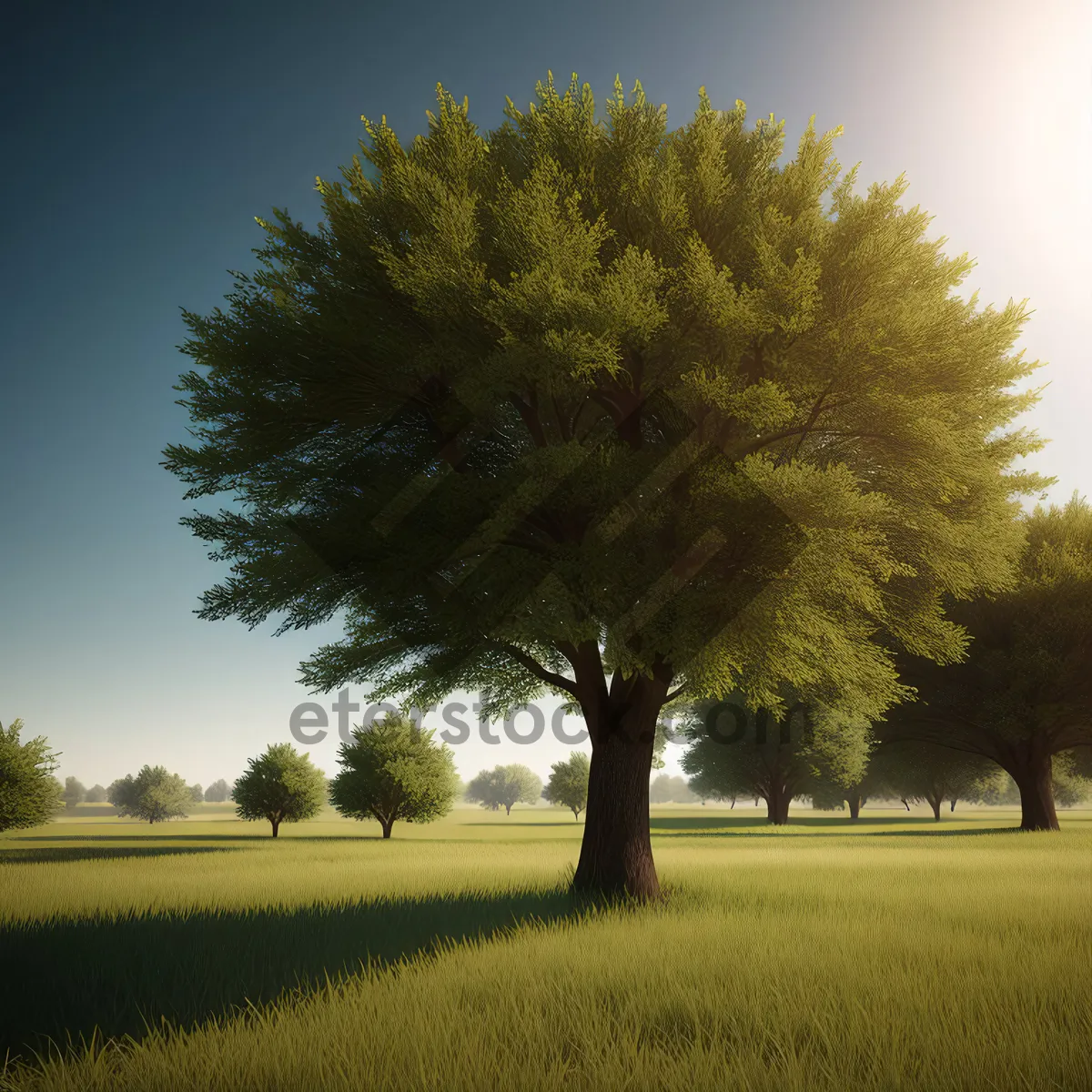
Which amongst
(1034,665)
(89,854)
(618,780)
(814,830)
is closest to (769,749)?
(814,830)

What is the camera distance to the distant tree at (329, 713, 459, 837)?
3731 cm

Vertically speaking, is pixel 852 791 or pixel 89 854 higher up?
pixel 89 854

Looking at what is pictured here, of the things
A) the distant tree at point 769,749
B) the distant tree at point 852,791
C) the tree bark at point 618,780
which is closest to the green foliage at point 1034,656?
the distant tree at point 769,749

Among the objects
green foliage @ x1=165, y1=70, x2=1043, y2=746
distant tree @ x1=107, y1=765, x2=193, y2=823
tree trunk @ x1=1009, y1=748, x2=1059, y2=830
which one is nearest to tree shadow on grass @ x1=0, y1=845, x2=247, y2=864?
green foliage @ x1=165, y1=70, x2=1043, y2=746

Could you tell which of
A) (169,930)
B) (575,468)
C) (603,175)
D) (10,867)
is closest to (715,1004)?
(575,468)

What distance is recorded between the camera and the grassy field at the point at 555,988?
15.7ft

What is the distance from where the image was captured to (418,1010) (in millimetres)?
5777

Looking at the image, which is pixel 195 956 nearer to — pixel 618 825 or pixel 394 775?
pixel 618 825

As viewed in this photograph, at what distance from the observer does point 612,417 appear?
1281 cm

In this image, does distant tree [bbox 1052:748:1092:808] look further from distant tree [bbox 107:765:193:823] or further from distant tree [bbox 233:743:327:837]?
distant tree [bbox 107:765:193:823]

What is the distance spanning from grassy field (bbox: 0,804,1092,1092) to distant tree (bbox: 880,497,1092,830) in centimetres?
1777

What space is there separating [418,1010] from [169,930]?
A: 20.3ft

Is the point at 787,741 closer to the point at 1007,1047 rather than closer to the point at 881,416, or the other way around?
the point at 881,416

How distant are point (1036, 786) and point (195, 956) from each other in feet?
119
